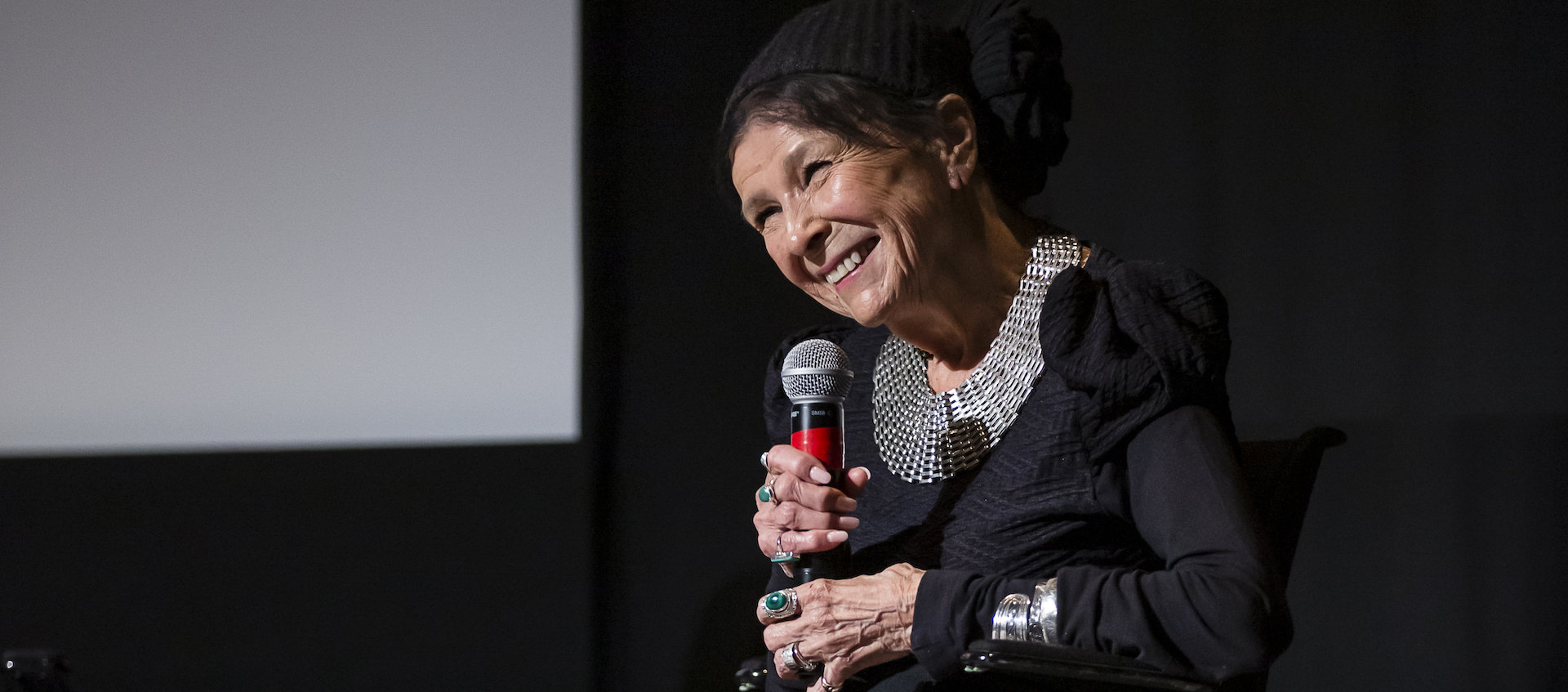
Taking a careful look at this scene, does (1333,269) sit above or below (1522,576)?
above

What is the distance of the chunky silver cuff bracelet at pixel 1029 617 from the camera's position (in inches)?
47.8

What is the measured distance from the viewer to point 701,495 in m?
3.39

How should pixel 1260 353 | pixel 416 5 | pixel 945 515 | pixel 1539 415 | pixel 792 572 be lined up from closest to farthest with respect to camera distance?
pixel 792 572 < pixel 945 515 < pixel 1539 415 < pixel 1260 353 < pixel 416 5

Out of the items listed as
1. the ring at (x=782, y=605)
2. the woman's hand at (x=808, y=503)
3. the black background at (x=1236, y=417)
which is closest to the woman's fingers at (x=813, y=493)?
the woman's hand at (x=808, y=503)

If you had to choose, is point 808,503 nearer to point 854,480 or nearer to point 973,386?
point 854,480

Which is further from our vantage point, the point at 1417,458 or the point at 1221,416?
the point at 1417,458

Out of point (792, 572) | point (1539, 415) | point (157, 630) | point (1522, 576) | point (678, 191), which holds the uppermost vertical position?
point (678, 191)

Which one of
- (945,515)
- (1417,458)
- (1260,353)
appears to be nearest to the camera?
(945,515)

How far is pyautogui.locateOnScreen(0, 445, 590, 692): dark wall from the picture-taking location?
2428mm

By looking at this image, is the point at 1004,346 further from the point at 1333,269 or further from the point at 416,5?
the point at 416,5

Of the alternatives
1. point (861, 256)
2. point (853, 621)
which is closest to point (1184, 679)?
point (853, 621)

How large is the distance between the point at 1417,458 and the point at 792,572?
155 cm

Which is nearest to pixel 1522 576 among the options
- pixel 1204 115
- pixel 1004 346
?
pixel 1204 115

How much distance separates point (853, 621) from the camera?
1.34 metres
